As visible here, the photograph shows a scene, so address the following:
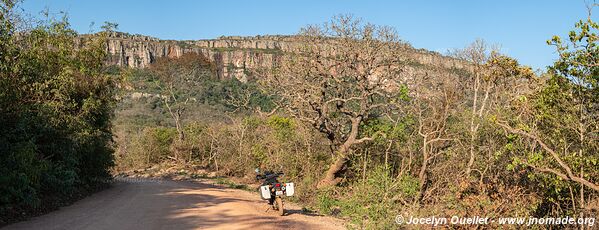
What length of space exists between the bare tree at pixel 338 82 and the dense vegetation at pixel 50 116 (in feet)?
20.8

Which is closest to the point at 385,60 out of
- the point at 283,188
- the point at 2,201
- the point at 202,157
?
the point at 283,188

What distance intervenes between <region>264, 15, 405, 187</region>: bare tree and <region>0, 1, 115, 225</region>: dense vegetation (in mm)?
6350

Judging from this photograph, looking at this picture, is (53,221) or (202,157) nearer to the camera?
(53,221)

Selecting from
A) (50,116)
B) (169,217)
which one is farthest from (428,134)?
(50,116)

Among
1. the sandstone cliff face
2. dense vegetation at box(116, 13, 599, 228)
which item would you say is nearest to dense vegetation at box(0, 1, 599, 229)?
dense vegetation at box(116, 13, 599, 228)

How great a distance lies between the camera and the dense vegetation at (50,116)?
11.2 metres

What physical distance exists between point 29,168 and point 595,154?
41.9ft

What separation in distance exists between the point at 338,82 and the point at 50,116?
8987 mm

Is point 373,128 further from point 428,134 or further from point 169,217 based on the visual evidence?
point 169,217

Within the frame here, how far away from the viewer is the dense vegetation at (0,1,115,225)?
11.2m

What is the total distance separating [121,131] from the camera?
140 ft

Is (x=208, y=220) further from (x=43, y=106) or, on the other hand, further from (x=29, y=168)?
(x=43, y=106)

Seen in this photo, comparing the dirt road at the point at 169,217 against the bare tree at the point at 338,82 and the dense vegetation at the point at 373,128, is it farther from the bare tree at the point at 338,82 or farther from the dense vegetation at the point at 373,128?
the bare tree at the point at 338,82

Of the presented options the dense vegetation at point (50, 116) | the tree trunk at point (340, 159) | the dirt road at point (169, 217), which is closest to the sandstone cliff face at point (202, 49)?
the dense vegetation at point (50, 116)
